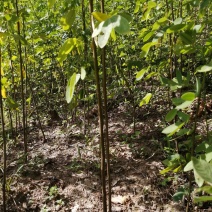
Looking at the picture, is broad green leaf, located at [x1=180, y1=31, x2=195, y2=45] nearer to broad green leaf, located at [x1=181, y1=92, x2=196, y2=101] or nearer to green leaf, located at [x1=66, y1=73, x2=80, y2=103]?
broad green leaf, located at [x1=181, y1=92, x2=196, y2=101]

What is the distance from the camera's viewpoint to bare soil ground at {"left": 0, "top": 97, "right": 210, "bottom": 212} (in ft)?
6.91

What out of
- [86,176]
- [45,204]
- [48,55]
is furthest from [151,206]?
[48,55]

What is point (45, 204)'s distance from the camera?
7.32 feet

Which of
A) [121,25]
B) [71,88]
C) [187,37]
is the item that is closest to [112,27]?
[121,25]

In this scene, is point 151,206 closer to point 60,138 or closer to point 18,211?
point 18,211

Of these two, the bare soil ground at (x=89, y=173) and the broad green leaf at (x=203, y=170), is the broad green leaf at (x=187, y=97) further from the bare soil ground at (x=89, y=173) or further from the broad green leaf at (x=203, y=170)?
the bare soil ground at (x=89, y=173)

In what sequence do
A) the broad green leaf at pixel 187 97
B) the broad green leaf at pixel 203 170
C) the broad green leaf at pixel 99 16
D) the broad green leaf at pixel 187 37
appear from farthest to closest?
the broad green leaf at pixel 187 37 → the broad green leaf at pixel 187 97 → the broad green leaf at pixel 99 16 → the broad green leaf at pixel 203 170

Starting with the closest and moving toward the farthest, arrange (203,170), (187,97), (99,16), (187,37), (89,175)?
1. (203,170)
2. (99,16)
3. (187,97)
4. (187,37)
5. (89,175)

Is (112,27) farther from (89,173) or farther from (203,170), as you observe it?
(89,173)

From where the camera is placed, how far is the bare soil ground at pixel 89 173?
6.91ft

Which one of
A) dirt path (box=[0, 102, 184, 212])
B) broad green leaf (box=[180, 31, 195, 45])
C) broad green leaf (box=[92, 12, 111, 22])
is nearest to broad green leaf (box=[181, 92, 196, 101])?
broad green leaf (box=[180, 31, 195, 45])

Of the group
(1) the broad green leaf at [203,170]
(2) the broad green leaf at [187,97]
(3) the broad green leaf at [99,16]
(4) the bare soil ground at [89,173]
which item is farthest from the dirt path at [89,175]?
(3) the broad green leaf at [99,16]

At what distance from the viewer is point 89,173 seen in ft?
8.21

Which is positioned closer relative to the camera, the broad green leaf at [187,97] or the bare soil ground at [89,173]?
the broad green leaf at [187,97]
